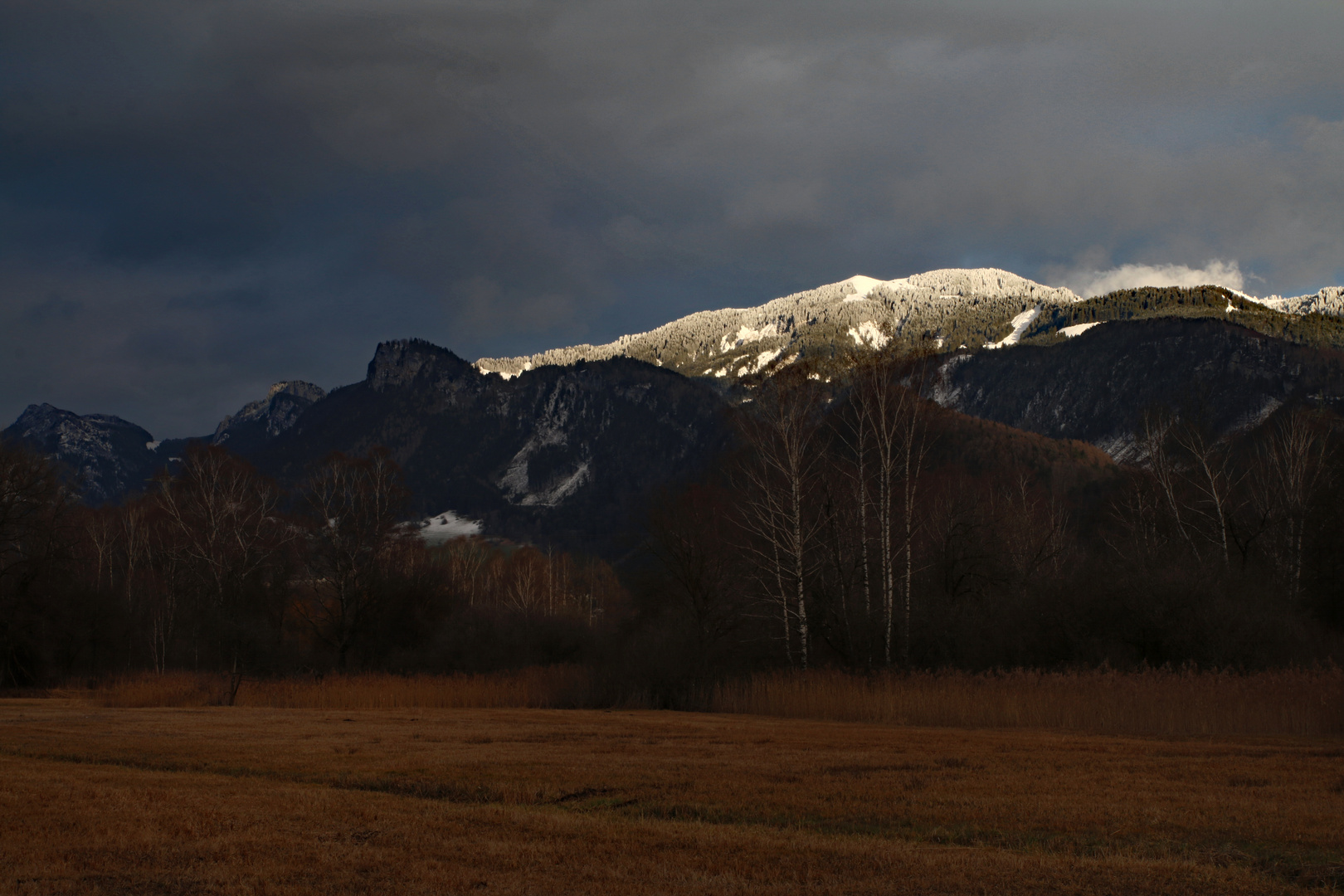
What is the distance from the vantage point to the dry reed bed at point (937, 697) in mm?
19141

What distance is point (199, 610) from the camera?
172 feet

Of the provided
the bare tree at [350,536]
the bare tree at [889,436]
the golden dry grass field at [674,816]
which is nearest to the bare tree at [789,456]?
the bare tree at [889,436]

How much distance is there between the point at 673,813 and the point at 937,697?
14.9 meters

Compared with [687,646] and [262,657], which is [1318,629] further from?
[262,657]

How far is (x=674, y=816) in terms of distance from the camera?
9875 millimetres

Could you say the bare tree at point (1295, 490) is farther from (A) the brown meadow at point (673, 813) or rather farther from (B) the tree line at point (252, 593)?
(B) the tree line at point (252, 593)

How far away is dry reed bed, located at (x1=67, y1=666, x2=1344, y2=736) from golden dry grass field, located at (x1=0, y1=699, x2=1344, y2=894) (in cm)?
229

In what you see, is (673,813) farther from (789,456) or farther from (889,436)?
(889,436)

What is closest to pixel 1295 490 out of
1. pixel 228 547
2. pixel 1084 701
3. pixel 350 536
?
pixel 1084 701

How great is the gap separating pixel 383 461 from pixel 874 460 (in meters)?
29.6

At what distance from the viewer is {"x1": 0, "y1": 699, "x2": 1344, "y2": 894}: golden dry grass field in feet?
23.1

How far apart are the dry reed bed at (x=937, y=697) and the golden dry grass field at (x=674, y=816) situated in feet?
7.50

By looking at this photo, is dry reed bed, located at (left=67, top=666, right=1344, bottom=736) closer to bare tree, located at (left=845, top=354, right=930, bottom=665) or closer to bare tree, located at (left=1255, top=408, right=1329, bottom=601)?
bare tree, located at (left=845, top=354, right=930, bottom=665)

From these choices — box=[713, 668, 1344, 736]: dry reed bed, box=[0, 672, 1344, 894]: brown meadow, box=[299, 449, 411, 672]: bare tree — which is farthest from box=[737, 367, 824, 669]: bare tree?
box=[299, 449, 411, 672]: bare tree
